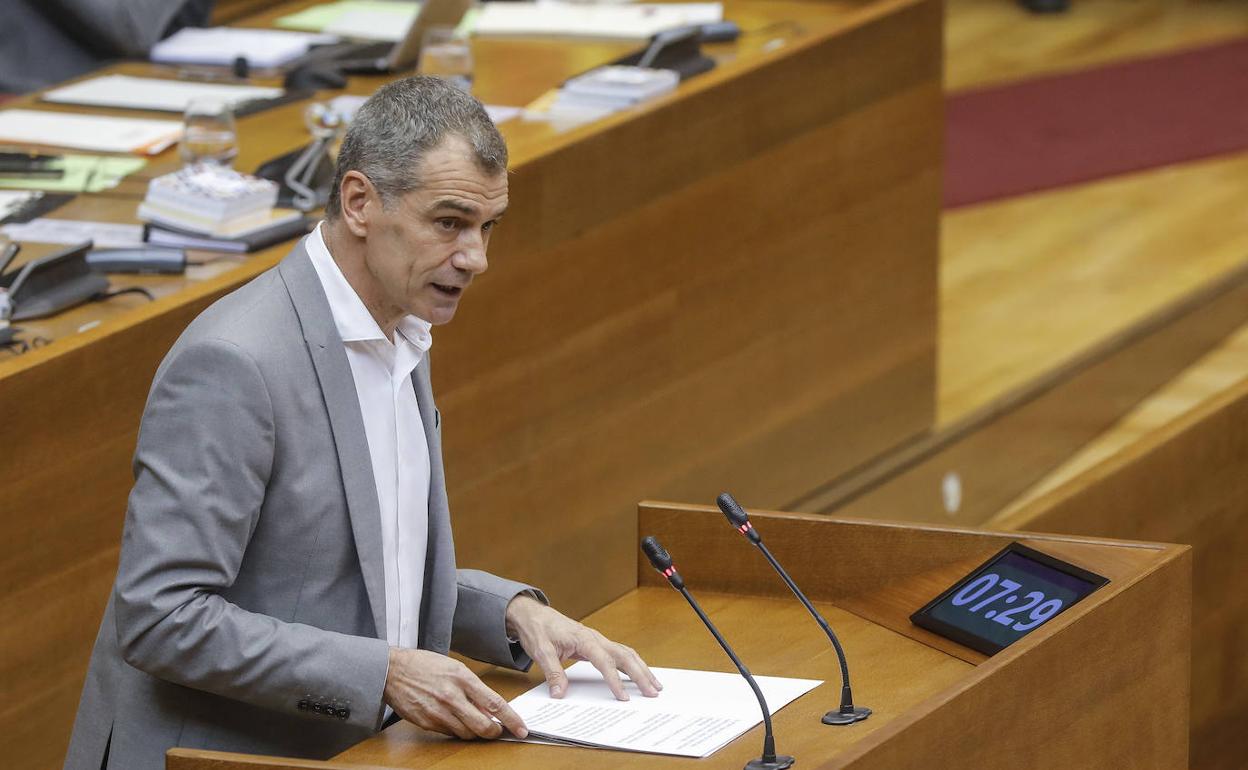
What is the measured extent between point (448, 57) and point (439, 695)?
2.22 metres

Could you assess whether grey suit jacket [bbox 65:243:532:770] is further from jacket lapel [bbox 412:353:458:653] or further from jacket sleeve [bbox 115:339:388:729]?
jacket lapel [bbox 412:353:458:653]

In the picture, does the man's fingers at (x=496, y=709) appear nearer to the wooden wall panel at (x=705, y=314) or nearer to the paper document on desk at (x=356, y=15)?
the wooden wall panel at (x=705, y=314)

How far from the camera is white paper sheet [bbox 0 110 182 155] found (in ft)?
11.7

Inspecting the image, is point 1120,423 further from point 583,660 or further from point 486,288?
point 583,660

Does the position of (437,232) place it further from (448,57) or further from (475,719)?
(448,57)

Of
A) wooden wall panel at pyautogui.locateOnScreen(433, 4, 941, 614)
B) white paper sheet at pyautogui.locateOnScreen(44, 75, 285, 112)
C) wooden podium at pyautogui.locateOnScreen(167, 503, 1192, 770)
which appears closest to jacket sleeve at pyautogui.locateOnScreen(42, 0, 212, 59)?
white paper sheet at pyautogui.locateOnScreen(44, 75, 285, 112)

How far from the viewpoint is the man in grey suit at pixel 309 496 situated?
177 cm

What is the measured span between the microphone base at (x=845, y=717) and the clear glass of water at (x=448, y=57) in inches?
85.5

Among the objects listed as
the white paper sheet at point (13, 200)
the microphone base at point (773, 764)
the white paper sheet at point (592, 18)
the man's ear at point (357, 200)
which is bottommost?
the microphone base at point (773, 764)

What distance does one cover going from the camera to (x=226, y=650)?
5.81 ft

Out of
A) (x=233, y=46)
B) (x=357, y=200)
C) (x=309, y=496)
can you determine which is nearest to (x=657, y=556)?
(x=309, y=496)

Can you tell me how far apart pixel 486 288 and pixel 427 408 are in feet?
4.13

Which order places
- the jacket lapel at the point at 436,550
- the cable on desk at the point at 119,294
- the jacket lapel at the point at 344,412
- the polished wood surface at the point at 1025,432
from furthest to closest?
the polished wood surface at the point at 1025,432
the cable on desk at the point at 119,294
the jacket lapel at the point at 436,550
the jacket lapel at the point at 344,412

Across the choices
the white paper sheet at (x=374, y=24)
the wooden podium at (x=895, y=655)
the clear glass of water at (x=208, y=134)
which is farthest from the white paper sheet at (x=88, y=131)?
the wooden podium at (x=895, y=655)
